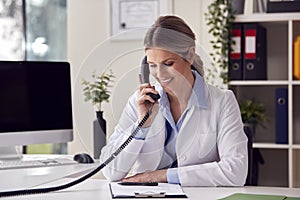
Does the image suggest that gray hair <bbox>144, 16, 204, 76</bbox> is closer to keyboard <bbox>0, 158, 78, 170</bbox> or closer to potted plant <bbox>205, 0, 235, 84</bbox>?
keyboard <bbox>0, 158, 78, 170</bbox>

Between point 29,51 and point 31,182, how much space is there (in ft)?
8.62

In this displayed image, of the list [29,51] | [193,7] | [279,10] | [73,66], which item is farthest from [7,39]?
[279,10]

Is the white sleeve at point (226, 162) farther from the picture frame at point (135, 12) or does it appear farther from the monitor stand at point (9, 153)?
the picture frame at point (135, 12)

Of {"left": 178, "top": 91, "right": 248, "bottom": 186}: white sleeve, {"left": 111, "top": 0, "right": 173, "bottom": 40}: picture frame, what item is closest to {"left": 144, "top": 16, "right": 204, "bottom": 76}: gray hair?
{"left": 178, "top": 91, "right": 248, "bottom": 186}: white sleeve

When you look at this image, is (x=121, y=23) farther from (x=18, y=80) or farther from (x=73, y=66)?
(x=18, y=80)

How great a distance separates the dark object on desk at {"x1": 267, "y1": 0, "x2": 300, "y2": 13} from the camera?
3.55 m

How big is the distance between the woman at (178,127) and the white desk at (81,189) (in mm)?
73

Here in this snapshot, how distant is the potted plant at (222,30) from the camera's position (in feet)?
11.9

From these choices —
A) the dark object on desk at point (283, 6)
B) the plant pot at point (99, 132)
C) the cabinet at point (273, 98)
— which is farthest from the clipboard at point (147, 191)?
the dark object on desk at point (283, 6)

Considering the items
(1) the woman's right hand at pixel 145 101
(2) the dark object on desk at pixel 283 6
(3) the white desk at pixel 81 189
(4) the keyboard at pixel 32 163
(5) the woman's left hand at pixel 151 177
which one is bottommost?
(4) the keyboard at pixel 32 163

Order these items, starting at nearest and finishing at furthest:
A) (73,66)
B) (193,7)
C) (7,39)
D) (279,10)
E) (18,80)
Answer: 1. (18,80)
2. (279,10)
3. (193,7)
4. (73,66)
5. (7,39)

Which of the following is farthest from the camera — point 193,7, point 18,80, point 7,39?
point 7,39

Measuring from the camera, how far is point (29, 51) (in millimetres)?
4746

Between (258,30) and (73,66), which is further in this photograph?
(73,66)
